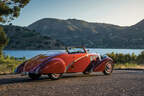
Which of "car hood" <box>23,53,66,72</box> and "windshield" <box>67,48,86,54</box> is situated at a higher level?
"windshield" <box>67,48,86,54</box>

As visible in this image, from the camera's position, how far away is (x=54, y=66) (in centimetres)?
990

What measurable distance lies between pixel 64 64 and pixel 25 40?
119904 millimetres

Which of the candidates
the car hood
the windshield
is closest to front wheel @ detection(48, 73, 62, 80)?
the car hood

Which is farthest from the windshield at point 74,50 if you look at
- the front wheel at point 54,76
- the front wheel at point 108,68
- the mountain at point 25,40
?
the mountain at point 25,40

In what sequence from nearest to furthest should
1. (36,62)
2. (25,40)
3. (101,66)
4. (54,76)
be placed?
(36,62) < (54,76) < (101,66) < (25,40)

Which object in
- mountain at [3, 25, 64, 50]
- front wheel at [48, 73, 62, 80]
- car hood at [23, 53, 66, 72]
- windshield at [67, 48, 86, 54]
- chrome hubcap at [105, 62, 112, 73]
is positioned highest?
mountain at [3, 25, 64, 50]

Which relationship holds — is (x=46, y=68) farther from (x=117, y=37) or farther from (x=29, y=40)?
(x=117, y=37)

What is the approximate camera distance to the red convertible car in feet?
31.9

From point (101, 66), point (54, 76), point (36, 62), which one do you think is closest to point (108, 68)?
point (101, 66)

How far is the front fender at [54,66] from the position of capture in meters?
9.63

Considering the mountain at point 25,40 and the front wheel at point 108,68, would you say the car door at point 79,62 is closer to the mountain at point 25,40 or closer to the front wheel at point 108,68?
the front wheel at point 108,68

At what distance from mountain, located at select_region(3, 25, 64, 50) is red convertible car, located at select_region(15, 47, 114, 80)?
116459mm

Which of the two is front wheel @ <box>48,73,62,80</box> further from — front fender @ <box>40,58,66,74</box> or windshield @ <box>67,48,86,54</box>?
windshield @ <box>67,48,86,54</box>

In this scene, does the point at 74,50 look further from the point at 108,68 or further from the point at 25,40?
the point at 25,40
